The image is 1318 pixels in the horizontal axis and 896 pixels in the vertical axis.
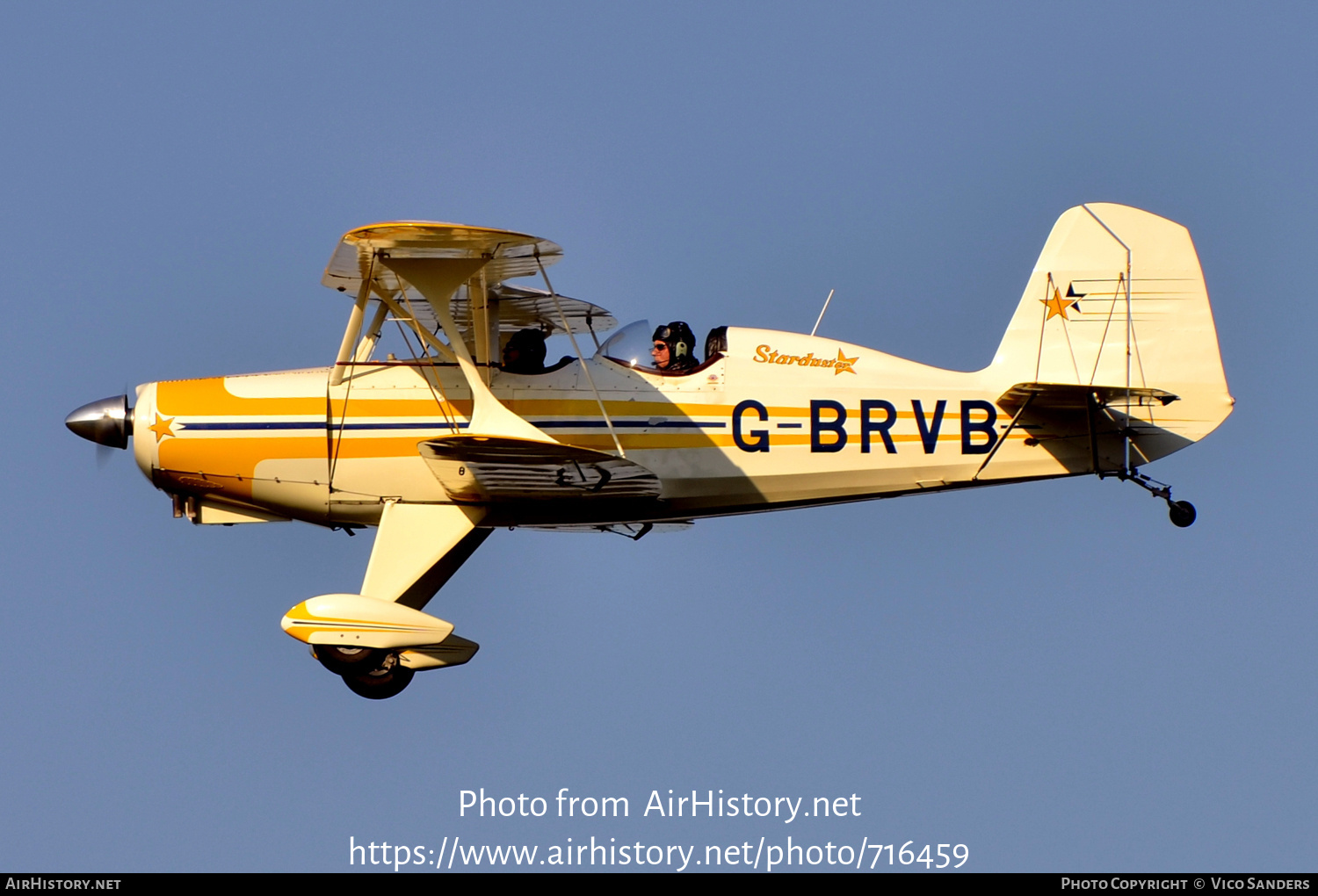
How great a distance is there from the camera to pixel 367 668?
13.0 meters

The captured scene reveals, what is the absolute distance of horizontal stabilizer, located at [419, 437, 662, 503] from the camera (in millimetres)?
12141

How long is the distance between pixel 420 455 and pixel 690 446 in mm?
2084

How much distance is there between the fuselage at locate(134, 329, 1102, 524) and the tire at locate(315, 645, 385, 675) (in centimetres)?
115

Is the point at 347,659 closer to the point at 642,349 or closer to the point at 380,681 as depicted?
the point at 380,681

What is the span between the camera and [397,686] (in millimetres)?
13359

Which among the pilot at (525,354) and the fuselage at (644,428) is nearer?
the fuselage at (644,428)

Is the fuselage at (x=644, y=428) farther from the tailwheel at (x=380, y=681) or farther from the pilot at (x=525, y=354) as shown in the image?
the tailwheel at (x=380, y=681)

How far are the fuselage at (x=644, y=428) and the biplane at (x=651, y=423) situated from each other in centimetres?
1

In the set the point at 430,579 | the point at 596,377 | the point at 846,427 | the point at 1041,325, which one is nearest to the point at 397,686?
the point at 430,579

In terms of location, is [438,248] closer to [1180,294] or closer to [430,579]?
[430,579]

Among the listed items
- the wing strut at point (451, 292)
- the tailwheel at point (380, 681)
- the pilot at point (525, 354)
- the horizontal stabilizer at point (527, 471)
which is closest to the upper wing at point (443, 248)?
the wing strut at point (451, 292)

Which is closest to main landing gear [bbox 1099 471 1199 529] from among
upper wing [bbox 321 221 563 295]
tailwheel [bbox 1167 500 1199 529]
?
tailwheel [bbox 1167 500 1199 529]

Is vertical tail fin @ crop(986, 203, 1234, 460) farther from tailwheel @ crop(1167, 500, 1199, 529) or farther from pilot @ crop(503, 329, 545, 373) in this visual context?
pilot @ crop(503, 329, 545, 373)

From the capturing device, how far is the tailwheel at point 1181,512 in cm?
1308
